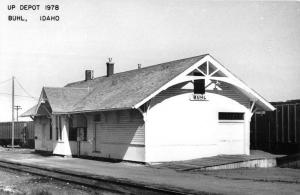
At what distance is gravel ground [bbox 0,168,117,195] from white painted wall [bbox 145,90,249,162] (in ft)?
19.8

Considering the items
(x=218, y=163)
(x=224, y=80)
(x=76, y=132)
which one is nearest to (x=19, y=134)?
(x=76, y=132)

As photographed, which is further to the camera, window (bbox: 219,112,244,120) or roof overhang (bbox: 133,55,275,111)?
window (bbox: 219,112,244,120)

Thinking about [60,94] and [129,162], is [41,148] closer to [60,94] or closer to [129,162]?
[60,94]

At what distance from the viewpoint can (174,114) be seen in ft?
70.0

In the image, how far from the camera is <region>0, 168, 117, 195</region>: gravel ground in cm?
1245

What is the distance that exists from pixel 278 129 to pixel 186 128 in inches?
193

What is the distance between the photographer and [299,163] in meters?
19.4

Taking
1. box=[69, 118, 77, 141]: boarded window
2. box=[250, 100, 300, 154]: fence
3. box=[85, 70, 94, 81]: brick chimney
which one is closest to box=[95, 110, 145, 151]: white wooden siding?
box=[69, 118, 77, 141]: boarded window

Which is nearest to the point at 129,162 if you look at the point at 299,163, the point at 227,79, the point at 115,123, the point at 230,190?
the point at 115,123

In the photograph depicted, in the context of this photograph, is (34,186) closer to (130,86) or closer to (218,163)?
(218,163)

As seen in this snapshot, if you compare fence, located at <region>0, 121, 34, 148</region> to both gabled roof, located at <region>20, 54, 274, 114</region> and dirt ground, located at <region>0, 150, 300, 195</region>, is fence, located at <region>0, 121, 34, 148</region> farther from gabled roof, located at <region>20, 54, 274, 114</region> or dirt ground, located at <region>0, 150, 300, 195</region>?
dirt ground, located at <region>0, 150, 300, 195</region>

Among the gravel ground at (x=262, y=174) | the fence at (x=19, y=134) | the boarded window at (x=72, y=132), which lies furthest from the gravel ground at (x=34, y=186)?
the fence at (x=19, y=134)

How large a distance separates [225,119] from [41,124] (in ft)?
52.3

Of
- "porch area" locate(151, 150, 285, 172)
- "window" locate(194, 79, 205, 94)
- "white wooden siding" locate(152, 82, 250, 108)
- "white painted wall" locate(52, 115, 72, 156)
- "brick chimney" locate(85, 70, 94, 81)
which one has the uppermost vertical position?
"brick chimney" locate(85, 70, 94, 81)
